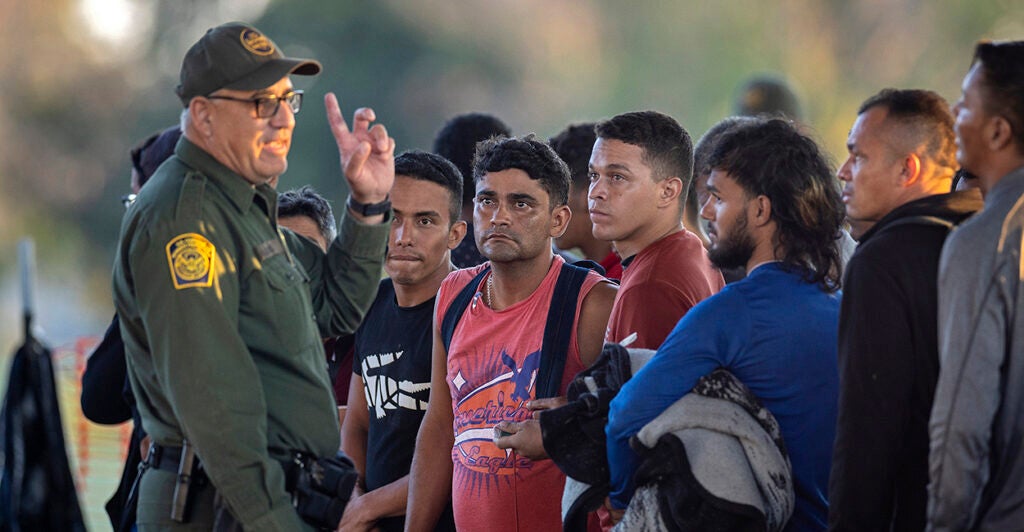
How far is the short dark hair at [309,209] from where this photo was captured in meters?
4.87

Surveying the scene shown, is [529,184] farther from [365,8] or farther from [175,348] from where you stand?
[365,8]

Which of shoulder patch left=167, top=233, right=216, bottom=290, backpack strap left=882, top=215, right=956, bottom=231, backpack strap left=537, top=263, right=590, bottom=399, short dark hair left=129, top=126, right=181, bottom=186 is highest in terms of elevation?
short dark hair left=129, top=126, right=181, bottom=186

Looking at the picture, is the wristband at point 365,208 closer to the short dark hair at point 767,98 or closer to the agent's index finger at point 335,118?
the agent's index finger at point 335,118

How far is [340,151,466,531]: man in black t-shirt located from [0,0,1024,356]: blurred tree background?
1254 centimetres

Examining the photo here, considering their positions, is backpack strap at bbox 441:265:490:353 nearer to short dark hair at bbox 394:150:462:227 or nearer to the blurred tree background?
short dark hair at bbox 394:150:462:227

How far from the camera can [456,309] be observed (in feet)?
13.4

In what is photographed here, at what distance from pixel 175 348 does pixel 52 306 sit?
15.6 metres

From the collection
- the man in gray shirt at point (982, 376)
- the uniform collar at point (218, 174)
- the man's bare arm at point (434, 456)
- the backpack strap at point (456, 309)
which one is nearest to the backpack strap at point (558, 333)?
the backpack strap at point (456, 309)

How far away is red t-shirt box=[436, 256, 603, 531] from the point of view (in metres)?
3.72

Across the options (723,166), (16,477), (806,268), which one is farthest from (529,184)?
(16,477)

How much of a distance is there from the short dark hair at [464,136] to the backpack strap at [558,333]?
1.77 m

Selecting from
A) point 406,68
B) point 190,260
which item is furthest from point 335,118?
point 406,68

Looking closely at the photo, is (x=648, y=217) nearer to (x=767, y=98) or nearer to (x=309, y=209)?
(x=309, y=209)

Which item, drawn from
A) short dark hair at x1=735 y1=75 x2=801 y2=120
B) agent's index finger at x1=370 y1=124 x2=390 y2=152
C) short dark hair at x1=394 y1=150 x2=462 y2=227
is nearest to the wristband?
agent's index finger at x1=370 y1=124 x2=390 y2=152
